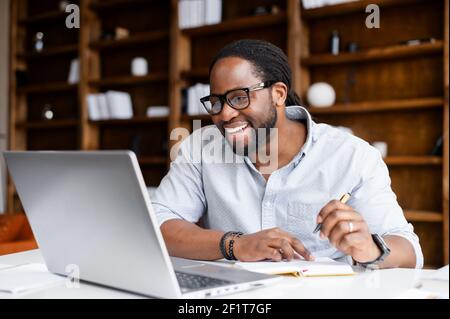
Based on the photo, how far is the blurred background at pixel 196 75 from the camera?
10.6ft

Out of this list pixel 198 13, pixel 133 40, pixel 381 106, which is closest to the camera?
pixel 381 106

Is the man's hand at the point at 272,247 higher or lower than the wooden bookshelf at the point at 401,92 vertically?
lower

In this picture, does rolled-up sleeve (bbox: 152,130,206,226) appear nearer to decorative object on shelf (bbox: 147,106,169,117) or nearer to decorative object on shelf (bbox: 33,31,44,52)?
decorative object on shelf (bbox: 147,106,169,117)

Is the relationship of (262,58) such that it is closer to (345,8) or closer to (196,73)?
(345,8)

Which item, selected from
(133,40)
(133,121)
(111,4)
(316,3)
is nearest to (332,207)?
(316,3)

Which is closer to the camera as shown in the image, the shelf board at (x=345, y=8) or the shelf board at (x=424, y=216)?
the shelf board at (x=424, y=216)

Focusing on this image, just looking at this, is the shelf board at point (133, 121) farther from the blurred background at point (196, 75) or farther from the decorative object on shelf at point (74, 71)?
the decorative object on shelf at point (74, 71)

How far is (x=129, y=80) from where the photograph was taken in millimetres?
4273

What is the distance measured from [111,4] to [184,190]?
3.16 m

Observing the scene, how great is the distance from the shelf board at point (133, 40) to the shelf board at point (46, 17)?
1.70 ft

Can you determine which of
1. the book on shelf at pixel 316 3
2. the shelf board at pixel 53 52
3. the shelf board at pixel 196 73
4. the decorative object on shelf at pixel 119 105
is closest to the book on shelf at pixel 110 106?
the decorative object on shelf at pixel 119 105

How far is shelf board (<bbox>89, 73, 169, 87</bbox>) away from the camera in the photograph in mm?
4105

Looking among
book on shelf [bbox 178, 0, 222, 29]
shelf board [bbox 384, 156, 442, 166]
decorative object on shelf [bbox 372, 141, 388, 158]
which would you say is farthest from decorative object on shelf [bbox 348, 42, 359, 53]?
book on shelf [bbox 178, 0, 222, 29]
